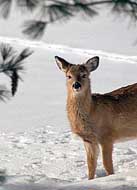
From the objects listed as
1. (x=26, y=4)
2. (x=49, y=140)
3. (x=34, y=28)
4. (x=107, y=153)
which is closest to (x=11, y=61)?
(x=34, y=28)

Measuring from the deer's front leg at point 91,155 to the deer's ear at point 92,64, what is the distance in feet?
2.71

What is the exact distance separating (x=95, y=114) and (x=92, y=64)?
0.56 m

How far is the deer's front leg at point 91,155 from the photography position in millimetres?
7477

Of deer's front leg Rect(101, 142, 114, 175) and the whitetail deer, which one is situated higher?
the whitetail deer

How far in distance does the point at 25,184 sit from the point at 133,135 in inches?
70.8

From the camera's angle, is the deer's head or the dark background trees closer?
the dark background trees

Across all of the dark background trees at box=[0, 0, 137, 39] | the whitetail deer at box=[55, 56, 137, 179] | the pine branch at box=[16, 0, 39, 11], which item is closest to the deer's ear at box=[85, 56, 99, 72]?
the whitetail deer at box=[55, 56, 137, 179]

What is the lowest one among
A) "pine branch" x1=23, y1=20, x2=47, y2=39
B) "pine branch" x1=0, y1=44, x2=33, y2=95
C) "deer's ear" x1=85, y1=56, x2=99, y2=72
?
"pine branch" x1=0, y1=44, x2=33, y2=95

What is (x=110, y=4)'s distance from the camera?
4.87 m

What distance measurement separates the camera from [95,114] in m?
7.53

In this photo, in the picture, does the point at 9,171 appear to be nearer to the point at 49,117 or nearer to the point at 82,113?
the point at 82,113

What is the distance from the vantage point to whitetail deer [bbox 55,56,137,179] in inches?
Answer: 288

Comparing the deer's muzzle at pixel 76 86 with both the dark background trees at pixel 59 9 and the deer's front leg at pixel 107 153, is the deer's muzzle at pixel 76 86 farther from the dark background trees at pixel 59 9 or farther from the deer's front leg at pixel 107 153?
the dark background trees at pixel 59 9

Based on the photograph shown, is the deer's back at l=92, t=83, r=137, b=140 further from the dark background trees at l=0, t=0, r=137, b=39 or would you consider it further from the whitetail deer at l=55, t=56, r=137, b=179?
the dark background trees at l=0, t=0, r=137, b=39
